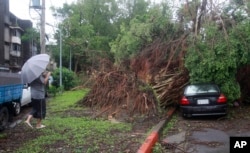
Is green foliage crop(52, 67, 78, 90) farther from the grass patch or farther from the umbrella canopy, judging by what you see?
the umbrella canopy

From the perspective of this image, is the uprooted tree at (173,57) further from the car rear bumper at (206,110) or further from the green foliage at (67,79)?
the green foliage at (67,79)

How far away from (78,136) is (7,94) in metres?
2.95

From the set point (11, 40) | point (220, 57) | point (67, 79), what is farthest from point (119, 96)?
point (11, 40)

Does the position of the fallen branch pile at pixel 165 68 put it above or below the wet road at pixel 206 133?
above

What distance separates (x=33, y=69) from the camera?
8773 mm

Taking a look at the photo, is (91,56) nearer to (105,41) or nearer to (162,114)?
(162,114)

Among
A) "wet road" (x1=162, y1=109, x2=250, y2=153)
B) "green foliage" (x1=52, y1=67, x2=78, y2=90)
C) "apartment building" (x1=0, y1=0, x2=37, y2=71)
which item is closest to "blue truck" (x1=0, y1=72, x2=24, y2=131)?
"wet road" (x1=162, y1=109, x2=250, y2=153)

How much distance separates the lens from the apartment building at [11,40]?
44.1 meters

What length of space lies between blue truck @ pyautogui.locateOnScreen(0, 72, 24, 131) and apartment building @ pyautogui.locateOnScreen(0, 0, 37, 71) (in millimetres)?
29247

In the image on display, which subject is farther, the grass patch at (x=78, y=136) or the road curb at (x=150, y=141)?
the grass patch at (x=78, y=136)

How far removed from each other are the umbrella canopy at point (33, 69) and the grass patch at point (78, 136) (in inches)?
57.5

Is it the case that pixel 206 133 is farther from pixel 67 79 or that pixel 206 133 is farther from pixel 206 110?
pixel 67 79

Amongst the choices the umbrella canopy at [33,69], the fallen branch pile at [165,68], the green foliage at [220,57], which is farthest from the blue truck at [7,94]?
the green foliage at [220,57]

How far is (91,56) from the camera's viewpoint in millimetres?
18250
